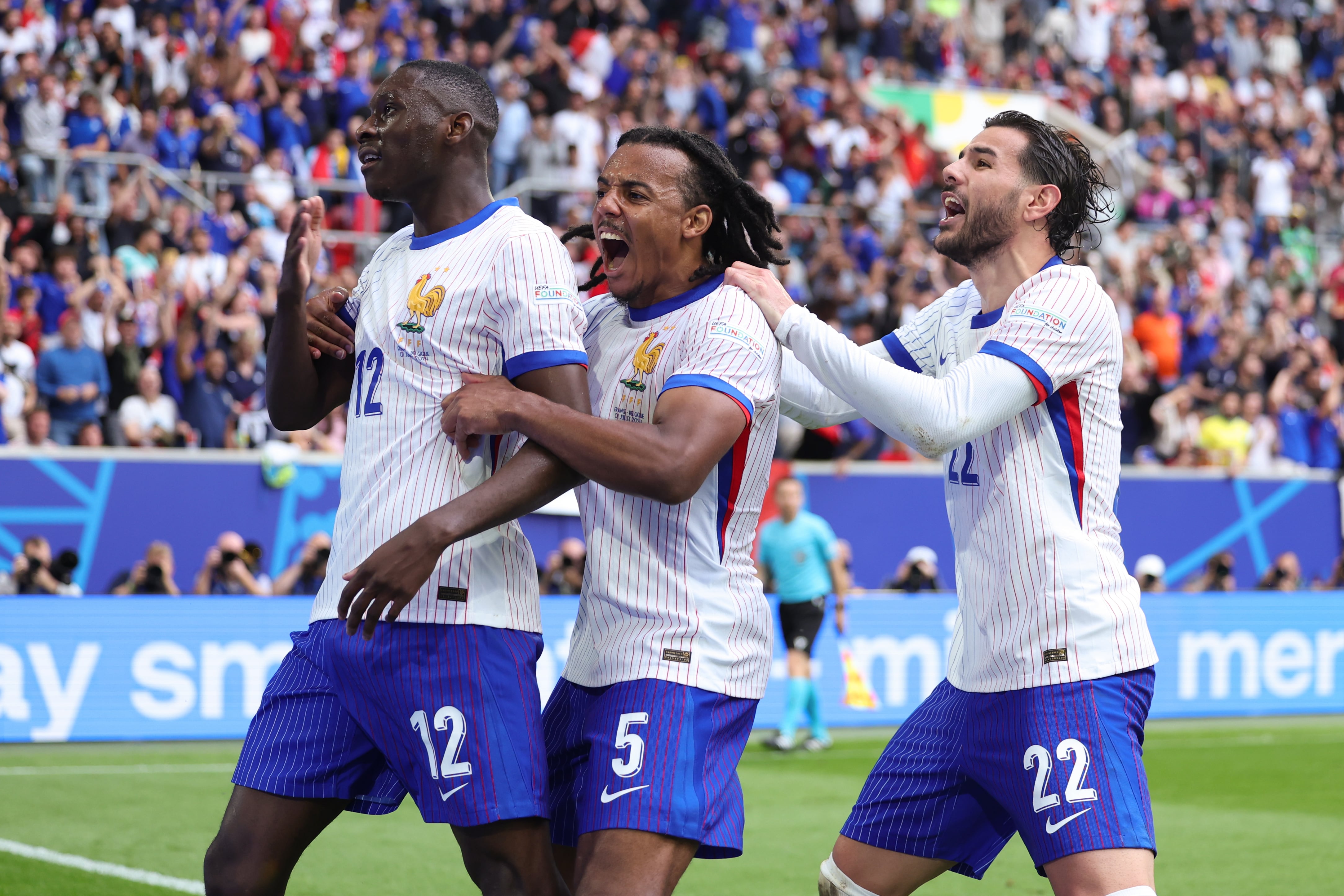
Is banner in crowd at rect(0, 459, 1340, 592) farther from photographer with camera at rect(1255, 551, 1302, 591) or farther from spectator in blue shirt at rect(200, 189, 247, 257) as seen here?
spectator in blue shirt at rect(200, 189, 247, 257)

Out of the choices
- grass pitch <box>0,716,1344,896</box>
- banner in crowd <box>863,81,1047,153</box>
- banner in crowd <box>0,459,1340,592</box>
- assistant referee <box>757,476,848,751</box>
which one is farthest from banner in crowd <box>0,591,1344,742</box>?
banner in crowd <box>863,81,1047,153</box>

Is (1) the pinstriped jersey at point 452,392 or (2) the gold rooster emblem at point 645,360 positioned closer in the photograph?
(1) the pinstriped jersey at point 452,392

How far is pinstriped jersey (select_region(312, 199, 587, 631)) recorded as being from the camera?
3.49m

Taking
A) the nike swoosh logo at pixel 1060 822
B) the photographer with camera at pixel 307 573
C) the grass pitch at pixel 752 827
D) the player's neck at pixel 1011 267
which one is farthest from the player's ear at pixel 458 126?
the photographer with camera at pixel 307 573

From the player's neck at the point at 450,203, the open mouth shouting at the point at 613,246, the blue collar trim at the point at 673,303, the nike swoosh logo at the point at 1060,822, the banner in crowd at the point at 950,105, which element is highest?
the banner in crowd at the point at 950,105

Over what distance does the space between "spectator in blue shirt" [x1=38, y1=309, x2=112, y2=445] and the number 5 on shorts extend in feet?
35.5

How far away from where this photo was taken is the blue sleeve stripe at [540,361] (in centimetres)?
347

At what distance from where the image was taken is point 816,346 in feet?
11.8

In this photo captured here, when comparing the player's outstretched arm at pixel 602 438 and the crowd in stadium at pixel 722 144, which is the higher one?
the crowd in stadium at pixel 722 144

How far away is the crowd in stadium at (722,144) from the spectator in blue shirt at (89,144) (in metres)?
0.03

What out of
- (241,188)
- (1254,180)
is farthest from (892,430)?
(1254,180)

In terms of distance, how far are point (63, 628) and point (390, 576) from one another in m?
8.48

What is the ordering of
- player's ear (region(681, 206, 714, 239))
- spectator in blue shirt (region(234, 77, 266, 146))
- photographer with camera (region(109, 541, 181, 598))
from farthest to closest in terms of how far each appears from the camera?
spectator in blue shirt (region(234, 77, 266, 146)) → photographer with camera (region(109, 541, 181, 598)) → player's ear (region(681, 206, 714, 239))

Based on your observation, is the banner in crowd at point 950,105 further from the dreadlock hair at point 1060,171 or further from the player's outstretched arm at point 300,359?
the player's outstretched arm at point 300,359
